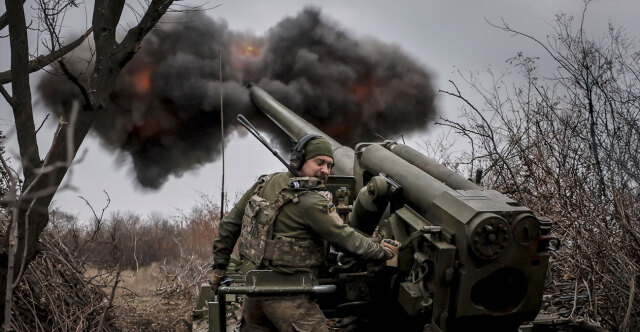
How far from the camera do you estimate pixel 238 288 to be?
3758 mm

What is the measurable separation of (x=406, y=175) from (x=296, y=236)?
1.18m

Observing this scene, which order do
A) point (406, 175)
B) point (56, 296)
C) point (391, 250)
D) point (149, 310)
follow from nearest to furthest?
point (391, 250) < point (406, 175) < point (56, 296) < point (149, 310)

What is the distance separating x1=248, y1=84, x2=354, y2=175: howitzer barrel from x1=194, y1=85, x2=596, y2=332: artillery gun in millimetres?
1725

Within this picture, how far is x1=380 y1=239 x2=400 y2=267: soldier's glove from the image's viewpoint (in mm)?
4004

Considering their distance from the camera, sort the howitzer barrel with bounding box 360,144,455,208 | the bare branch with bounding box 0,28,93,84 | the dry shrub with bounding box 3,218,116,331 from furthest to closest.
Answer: the dry shrub with bounding box 3,218,116,331, the bare branch with bounding box 0,28,93,84, the howitzer barrel with bounding box 360,144,455,208

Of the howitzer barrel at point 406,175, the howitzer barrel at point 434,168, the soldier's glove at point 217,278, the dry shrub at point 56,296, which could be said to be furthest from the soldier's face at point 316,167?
the dry shrub at point 56,296

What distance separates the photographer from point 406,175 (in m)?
4.65

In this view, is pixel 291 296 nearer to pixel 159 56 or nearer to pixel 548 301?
pixel 548 301

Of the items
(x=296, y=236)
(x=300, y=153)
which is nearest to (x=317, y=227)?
(x=296, y=236)

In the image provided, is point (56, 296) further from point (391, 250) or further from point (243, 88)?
point (243, 88)

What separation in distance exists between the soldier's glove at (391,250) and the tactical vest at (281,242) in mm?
466

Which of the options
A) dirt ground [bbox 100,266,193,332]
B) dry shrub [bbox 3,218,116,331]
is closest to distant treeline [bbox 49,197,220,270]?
dirt ground [bbox 100,266,193,332]

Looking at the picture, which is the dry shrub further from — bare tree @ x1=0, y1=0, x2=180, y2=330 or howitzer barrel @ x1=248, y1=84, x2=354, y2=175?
howitzer barrel @ x1=248, y1=84, x2=354, y2=175

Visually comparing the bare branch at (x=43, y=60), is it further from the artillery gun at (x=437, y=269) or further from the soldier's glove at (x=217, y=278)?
the artillery gun at (x=437, y=269)
